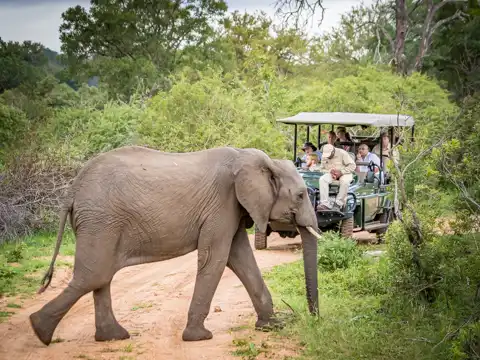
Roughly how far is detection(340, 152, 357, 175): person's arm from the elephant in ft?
19.3

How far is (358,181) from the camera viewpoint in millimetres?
15227

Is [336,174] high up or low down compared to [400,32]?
down

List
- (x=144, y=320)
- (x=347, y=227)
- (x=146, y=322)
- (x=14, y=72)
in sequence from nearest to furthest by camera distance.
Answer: (x=146, y=322) < (x=144, y=320) < (x=347, y=227) < (x=14, y=72)

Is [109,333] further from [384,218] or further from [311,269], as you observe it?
[384,218]

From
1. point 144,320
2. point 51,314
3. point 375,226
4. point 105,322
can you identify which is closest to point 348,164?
point 375,226

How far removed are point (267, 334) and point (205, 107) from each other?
12503mm

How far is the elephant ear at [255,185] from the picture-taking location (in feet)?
27.3

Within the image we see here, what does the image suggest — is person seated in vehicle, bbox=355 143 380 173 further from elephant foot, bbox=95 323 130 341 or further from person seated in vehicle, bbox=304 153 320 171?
elephant foot, bbox=95 323 130 341

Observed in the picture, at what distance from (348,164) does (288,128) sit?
8.40 m

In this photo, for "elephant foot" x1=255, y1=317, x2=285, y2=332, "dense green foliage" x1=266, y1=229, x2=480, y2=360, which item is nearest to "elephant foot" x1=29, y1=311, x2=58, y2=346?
"elephant foot" x1=255, y1=317, x2=285, y2=332

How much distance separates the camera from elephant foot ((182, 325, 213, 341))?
8.30 metres

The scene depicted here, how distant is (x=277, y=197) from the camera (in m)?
8.59

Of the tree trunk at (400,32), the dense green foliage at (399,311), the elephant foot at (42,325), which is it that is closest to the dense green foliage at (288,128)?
the dense green foliage at (399,311)

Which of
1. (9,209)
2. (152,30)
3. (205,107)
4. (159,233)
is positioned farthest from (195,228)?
(152,30)
